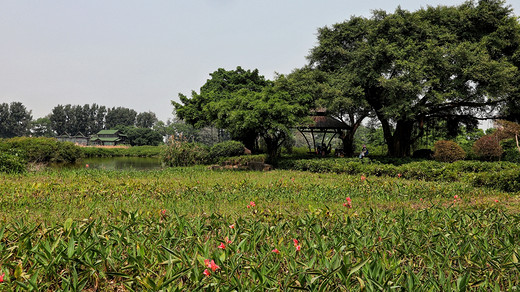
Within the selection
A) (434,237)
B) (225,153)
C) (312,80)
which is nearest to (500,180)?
(434,237)

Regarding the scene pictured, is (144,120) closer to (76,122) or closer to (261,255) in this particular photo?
(76,122)

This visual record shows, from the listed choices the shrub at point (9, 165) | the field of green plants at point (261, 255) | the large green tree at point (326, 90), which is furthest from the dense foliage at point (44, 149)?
the field of green plants at point (261, 255)

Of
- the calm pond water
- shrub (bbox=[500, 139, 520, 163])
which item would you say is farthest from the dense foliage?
shrub (bbox=[500, 139, 520, 163])

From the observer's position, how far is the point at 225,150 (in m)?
19.4

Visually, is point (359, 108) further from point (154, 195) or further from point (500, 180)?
point (154, 195)

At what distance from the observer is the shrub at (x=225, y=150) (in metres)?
19.4

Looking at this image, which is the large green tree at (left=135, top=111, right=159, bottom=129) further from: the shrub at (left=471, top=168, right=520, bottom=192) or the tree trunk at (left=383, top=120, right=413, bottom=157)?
the shrub at (left=471, top=168, right=520, bottom=192)

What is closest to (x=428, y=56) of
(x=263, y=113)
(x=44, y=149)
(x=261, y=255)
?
(x=263, y=113)

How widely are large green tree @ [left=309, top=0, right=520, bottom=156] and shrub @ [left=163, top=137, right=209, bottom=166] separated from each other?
8745mm

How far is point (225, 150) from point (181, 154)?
2518 mm

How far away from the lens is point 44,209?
16.6 ft

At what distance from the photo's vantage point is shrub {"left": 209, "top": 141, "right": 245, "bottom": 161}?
19422 millimetres

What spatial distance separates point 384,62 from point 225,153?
984 cm

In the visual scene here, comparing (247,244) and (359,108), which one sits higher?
(359,108)
